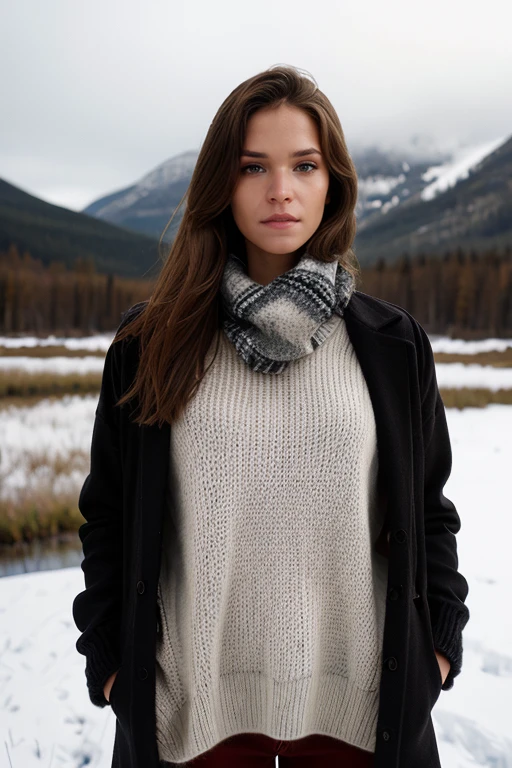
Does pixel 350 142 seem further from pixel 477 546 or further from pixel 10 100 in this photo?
pixel 477 546

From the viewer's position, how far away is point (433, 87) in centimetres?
337

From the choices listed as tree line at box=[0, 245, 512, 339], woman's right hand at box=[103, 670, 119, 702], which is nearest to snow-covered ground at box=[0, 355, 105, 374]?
tree line at box=[0, 245, 512, 339]

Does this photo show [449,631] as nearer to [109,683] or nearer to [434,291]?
[109,683]

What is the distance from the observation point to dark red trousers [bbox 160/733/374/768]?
3.57 feet

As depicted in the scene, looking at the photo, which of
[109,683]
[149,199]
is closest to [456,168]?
[149,199]

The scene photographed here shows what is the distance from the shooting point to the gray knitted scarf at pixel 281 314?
1.04m

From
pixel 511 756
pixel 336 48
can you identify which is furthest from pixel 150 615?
pixel 336 48

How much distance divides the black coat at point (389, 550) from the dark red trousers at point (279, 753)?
0.31 ft

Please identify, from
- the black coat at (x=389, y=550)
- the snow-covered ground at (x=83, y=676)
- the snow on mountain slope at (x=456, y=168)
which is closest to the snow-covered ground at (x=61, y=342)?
the snow-covered ground at (x=83, y=676)

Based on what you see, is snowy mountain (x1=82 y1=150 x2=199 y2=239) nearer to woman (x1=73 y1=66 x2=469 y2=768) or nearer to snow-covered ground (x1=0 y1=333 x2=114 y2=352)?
snow-covered ground (x1=0 y1=333 x2=114 y2=352)

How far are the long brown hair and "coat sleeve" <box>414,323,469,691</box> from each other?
0.33 m

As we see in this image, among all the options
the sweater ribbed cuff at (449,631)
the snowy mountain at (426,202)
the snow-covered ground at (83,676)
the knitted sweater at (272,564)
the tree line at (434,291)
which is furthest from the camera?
the snowy mountain at (426,202)

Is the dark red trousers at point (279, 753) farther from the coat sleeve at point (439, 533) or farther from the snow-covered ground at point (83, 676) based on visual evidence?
the snow-covered ground at point (83, 676)

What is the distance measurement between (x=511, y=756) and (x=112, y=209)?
10.5ft
